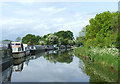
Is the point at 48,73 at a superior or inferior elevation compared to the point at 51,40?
inferior

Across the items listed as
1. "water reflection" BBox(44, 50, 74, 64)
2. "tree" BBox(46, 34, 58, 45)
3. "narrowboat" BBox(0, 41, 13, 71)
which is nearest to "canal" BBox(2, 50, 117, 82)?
"narrowboat" BBox(0, 41, 13, 71)

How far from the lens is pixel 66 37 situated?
128 m

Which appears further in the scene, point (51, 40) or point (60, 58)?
point (51, 40)

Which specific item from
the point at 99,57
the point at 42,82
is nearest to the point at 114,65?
the point at 99,57

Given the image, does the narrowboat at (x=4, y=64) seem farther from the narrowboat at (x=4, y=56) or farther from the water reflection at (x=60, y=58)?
the water reflection at (x=60, y=58)

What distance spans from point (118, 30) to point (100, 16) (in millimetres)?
15036

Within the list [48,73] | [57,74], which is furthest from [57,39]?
[57,74]

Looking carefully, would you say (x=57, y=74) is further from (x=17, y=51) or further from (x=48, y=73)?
(x=17, y=51)

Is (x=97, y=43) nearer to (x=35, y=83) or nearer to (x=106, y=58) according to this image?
(x=106, y=58)

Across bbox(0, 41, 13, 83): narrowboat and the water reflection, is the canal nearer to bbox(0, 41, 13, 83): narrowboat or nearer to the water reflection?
bbox(0, 41, 13, 83): narrowboat

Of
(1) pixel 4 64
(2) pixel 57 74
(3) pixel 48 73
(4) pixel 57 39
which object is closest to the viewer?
(2) pixel 57 74

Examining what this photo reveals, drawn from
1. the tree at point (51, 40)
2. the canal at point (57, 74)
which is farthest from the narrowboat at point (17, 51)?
the tree at point (51, 40)

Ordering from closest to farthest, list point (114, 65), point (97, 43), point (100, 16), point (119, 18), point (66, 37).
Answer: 1. point (114, 65)
2. point (119, 18)
3. point (97, 43)
4. point (100, 16)
5. point (66, 37)

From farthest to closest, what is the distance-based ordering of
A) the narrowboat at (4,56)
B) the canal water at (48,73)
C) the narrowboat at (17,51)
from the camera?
1. the narrowboat at (17,51)
2. the narrowboat at (4,56)
3. the canal water at (48,73)
